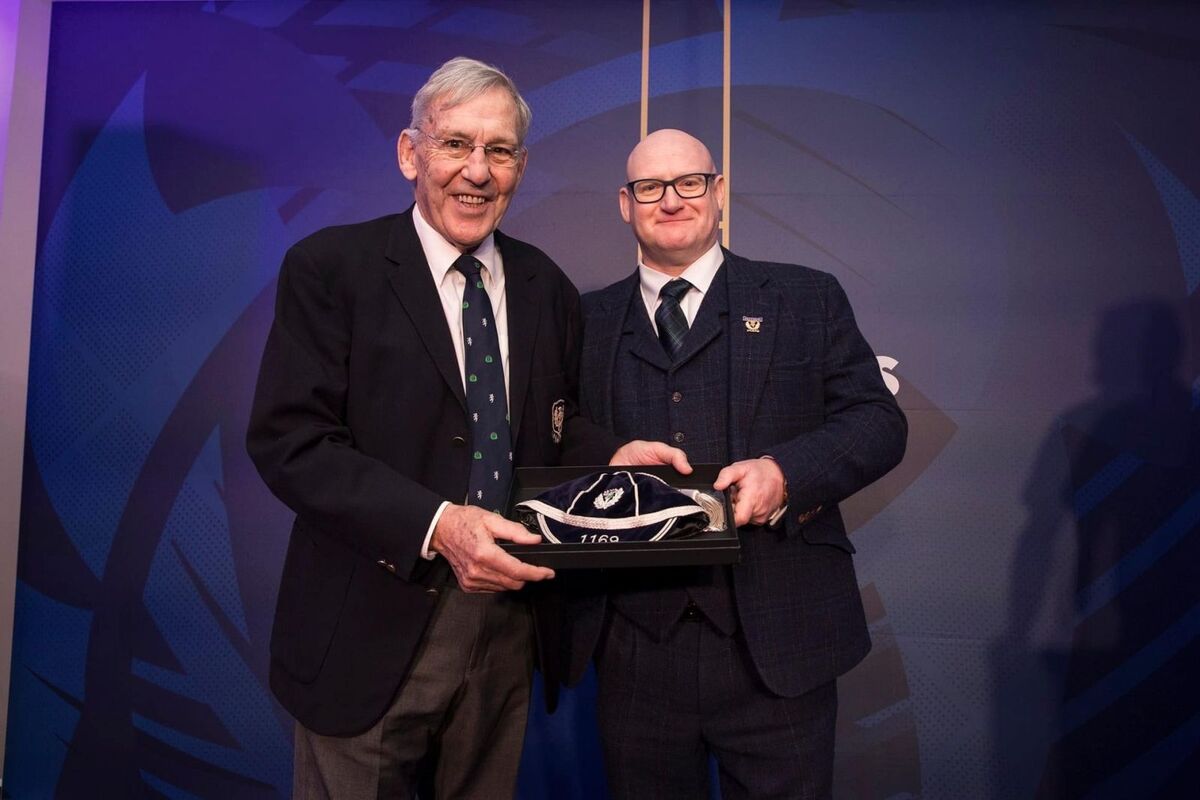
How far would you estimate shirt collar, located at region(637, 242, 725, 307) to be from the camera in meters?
1.81

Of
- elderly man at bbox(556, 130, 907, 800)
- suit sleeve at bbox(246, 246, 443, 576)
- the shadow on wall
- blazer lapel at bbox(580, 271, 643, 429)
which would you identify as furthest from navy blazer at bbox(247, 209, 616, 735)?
the shadow on wall

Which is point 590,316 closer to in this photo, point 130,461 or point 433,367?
point 433,367

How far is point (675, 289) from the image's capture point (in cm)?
181

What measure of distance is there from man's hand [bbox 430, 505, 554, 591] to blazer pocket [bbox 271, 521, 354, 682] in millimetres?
264

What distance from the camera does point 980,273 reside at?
2906 mm

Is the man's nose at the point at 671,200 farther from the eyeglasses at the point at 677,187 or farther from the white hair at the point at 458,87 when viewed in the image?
Result: the white hair at the point at 458,87

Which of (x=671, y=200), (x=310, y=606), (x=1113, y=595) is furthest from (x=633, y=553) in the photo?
(x=1113, y=595)

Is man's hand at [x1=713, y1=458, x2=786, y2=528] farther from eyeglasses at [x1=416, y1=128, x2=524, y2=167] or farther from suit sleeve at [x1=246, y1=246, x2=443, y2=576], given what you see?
eyeglasses at [x1=416, y1=128, x2=524, y2=167]

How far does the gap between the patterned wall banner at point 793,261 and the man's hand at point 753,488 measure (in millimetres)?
1478

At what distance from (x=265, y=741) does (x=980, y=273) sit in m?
3.10

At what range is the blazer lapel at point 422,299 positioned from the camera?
1598 mm

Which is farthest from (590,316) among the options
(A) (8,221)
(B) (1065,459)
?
(A) (8,221)

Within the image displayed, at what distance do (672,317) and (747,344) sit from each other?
0.18 meters

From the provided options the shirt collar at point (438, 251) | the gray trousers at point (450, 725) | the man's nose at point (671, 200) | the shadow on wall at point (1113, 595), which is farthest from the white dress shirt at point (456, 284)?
the shadow on wall at point (1113, 595)
